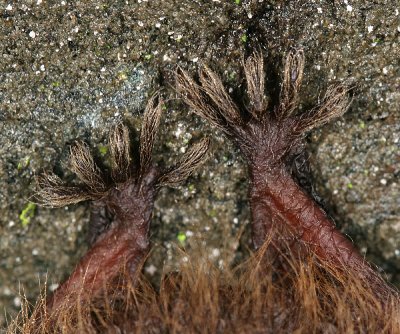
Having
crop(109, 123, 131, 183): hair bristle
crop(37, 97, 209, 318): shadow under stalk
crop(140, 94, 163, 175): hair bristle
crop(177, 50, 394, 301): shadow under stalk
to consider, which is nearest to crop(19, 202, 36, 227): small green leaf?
crop(37, 97, 209, 318): shadow under stalk

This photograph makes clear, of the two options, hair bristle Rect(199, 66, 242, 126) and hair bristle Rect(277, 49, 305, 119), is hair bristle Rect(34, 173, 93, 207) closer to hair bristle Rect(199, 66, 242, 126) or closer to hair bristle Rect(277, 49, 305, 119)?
hair bristle Rect(199, 66, 242, 126)

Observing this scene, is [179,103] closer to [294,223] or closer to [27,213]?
[294,223]

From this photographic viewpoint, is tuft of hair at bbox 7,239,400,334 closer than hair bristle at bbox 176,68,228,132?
Yes

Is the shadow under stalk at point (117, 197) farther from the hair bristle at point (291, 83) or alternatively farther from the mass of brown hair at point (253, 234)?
the hair bristle at point (291, 83)

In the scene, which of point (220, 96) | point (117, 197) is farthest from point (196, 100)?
point (117, 197)

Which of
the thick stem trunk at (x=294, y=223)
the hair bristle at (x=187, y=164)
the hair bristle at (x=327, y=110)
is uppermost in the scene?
the hair bristle at (x=187, y=164)

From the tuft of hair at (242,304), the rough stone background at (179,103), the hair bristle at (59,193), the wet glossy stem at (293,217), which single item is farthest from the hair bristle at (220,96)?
the hair bristle at (59,193)

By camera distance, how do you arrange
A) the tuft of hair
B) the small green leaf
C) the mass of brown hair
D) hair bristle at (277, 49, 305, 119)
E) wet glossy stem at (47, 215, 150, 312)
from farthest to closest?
the small green leaf
wet glossy stem at (47, 215, 150, 312)
hair bristle at (277, 49, 305, 119)
the mass of brown hair
the tuft of hair

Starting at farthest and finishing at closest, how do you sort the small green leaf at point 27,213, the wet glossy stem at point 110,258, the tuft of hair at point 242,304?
the small green leaf at point 27,213
the wet glossy stem at point 110,258
the tuft of hair at point 242,304
